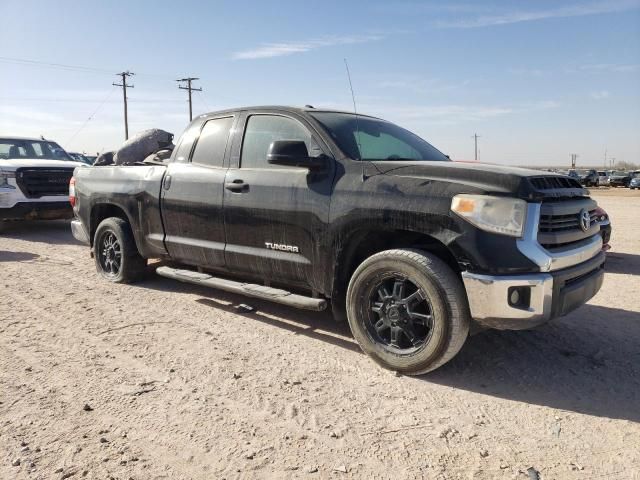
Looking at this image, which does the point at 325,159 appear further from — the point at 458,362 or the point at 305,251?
the point at 458,362

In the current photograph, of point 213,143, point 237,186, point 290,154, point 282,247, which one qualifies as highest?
point 213,143

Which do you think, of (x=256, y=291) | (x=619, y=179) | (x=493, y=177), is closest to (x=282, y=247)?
(x=256, y=291)

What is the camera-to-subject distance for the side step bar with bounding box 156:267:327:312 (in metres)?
4.04

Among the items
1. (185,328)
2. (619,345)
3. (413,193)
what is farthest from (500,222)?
(185,328)

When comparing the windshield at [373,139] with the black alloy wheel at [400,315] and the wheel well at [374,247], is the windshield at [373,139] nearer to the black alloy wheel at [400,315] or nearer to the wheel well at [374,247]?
the wheel well at [374,247]

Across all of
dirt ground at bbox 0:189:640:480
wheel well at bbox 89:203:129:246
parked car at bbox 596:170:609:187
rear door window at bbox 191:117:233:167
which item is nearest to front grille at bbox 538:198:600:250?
dirt ground at bbox 0:189:640:480

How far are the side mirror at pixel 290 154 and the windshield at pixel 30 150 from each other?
30.8 feet

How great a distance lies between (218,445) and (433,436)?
1.13 m

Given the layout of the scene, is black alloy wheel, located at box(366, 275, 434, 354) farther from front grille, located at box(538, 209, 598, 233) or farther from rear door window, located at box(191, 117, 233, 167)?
rear door window, located at box(191, 117, 233, 167)

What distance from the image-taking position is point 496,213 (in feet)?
10.4

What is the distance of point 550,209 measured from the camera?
3.25 m

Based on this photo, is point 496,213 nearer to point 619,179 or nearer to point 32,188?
point 32,188

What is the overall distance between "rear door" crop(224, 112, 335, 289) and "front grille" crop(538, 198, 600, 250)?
4.96 ft

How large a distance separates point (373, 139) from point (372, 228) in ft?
3.55
